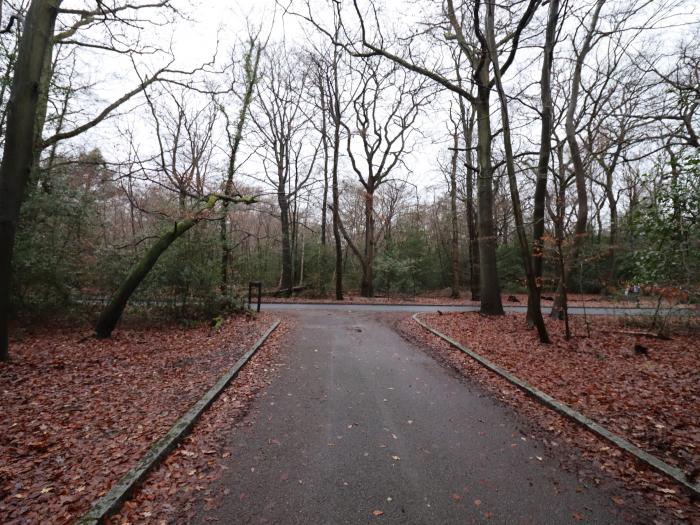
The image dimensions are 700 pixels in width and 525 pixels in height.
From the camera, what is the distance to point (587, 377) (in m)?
5.55

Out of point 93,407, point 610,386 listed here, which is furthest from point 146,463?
point 610,386

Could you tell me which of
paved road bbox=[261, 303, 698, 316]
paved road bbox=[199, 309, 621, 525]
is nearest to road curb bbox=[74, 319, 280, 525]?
paved road bbox=[199, 309, 621, 525]

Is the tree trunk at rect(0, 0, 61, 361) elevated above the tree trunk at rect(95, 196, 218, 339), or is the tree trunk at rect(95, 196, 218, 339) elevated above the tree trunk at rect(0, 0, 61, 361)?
the tree trunk at rect(0, 0, 61, 361)

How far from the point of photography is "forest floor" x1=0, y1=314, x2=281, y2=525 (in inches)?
108

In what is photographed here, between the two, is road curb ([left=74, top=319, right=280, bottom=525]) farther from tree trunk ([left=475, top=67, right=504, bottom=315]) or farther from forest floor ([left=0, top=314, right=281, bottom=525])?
tree trunk ([left=475, top=67, right=504, bottom=315])

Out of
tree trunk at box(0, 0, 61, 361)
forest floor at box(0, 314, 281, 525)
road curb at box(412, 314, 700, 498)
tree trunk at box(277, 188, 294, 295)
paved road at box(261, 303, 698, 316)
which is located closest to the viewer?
forest floor at box(0, 314, 281, 525)

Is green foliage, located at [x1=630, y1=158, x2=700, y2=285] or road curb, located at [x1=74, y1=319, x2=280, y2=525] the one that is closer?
road curb, located at [x1=74, y1=319, x2=280, y2=525]

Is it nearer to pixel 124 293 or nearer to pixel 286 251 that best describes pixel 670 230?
pixel 124 293

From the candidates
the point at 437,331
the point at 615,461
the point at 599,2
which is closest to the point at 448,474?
the point at 615,461

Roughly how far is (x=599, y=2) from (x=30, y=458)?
14020 mm

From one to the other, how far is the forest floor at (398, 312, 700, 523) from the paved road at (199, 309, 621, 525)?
480mm

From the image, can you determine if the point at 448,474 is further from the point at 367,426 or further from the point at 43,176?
the point at 43,176

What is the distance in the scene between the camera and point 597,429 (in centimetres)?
377

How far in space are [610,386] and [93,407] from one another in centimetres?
717
